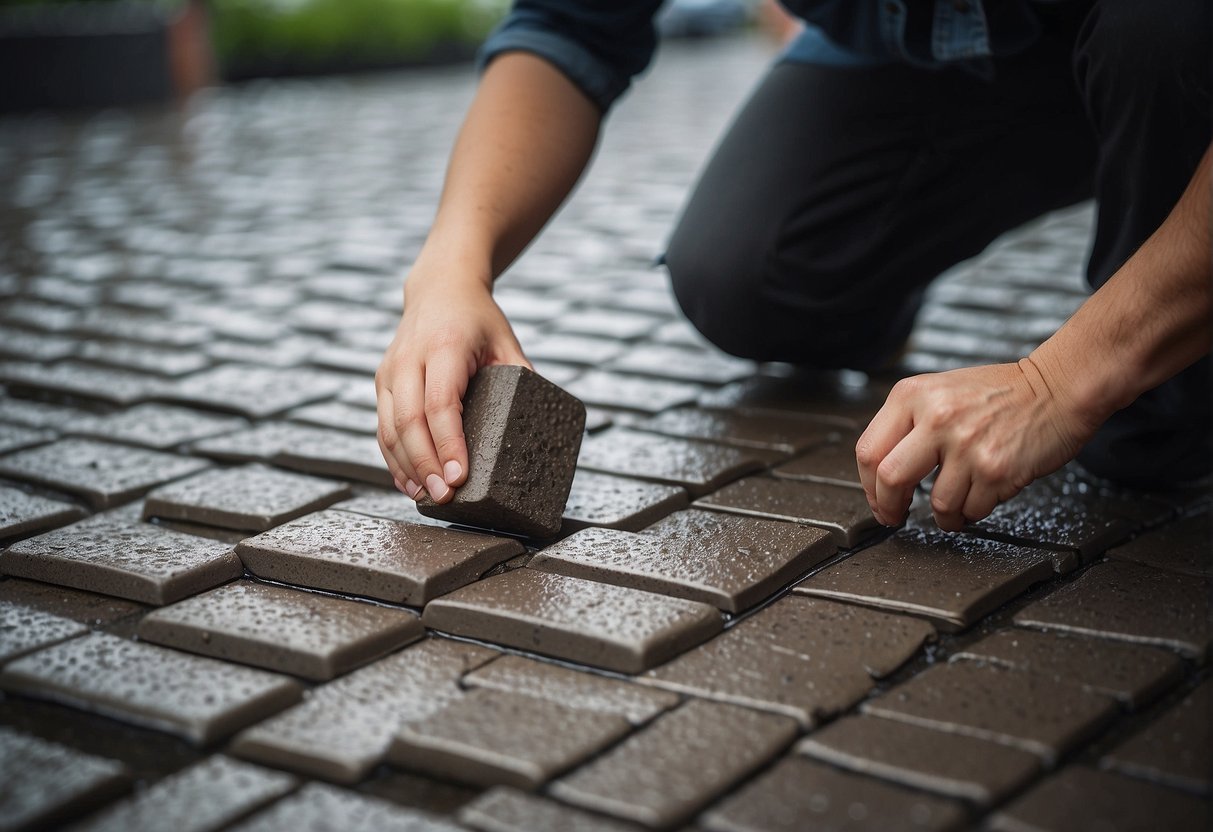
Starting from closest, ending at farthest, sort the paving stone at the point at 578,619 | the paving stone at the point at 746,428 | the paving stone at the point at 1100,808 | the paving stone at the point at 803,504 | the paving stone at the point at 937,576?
the paving stone at the point at 1100,808 → the paving stone at the point at 578,619 → the paving stone at the point at 937,576 → the paving stone at the point at 803,504 → the paving stone at the point at 746,428

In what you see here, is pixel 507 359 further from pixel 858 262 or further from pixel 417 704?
pixel 858 262

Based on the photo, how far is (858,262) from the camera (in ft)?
9.41

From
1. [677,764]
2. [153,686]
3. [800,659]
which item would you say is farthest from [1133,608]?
[153,686]

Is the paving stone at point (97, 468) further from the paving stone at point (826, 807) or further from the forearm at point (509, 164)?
the paving stone at point (826, 807)

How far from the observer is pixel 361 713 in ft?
5.32

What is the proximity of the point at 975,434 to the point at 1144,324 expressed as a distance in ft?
0.89

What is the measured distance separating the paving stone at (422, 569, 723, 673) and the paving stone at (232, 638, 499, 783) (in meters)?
0.05

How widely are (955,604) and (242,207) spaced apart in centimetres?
461

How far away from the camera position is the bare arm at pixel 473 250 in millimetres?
2088

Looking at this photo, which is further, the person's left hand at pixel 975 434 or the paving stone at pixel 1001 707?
the person's left hand at pixel 975 434

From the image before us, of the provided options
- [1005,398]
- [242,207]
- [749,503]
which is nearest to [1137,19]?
[1005,398]

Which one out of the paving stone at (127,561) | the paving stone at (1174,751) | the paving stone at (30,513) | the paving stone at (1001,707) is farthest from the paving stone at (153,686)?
the paving stone at (1174,751)

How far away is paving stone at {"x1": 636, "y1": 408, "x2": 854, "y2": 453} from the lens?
2.68 meters

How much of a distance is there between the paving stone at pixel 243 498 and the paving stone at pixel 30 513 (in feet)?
0.45
